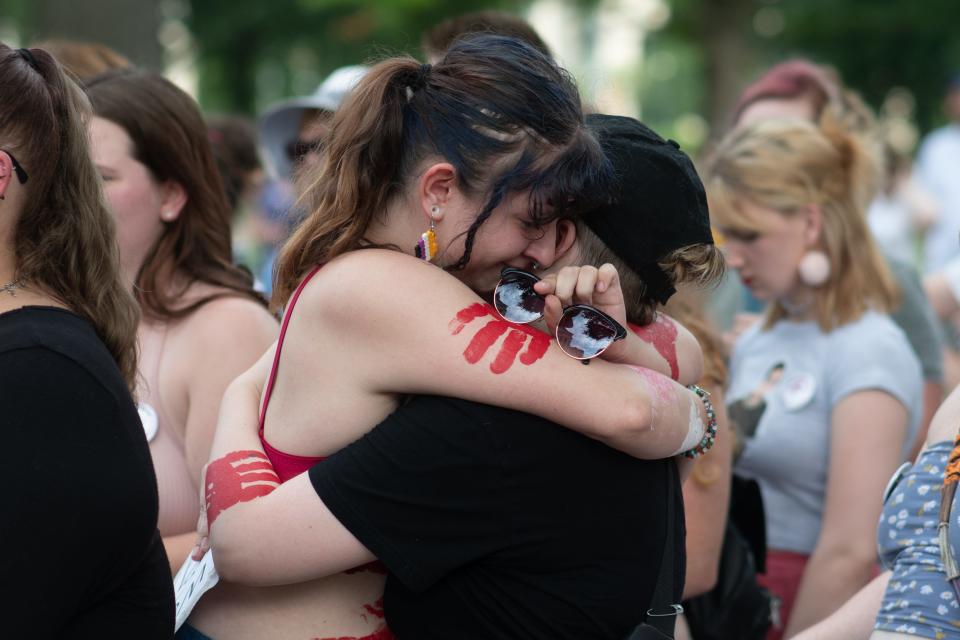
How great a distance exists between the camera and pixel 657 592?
203cm

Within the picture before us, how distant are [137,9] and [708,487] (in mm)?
6640

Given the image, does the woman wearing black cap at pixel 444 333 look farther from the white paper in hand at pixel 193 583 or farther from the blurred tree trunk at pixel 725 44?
the blurred tree trunk at pixel 725 44

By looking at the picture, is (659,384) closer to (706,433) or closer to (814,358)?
(706,433)

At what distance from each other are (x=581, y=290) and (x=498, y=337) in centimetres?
16

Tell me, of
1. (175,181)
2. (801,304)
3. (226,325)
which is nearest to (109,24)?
(175,181)

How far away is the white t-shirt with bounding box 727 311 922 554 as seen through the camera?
11.5 feet

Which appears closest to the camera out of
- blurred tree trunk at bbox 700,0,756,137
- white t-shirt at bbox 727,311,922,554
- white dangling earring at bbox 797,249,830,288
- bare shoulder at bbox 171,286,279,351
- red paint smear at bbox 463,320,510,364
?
red paint smear at bbox 463,320,510,364

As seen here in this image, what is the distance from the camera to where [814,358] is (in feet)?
11.9

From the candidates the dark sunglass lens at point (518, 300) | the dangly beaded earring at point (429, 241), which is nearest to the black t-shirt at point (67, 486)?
the dangly beaded earring at point (429, 241)

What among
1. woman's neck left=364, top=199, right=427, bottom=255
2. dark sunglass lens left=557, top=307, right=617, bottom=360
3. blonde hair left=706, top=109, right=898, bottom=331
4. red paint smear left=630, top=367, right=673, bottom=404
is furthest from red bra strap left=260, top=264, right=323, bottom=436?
blonde hair left=706, top=109, right=898, bottom=331

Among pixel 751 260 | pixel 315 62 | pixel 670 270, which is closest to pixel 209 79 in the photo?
pixel 315 62

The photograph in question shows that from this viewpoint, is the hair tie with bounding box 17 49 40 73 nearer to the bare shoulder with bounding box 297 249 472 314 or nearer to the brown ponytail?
the brown ponytail

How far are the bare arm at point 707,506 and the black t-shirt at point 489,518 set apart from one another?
0.90 meters

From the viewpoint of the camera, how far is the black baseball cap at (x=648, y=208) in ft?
6.80
